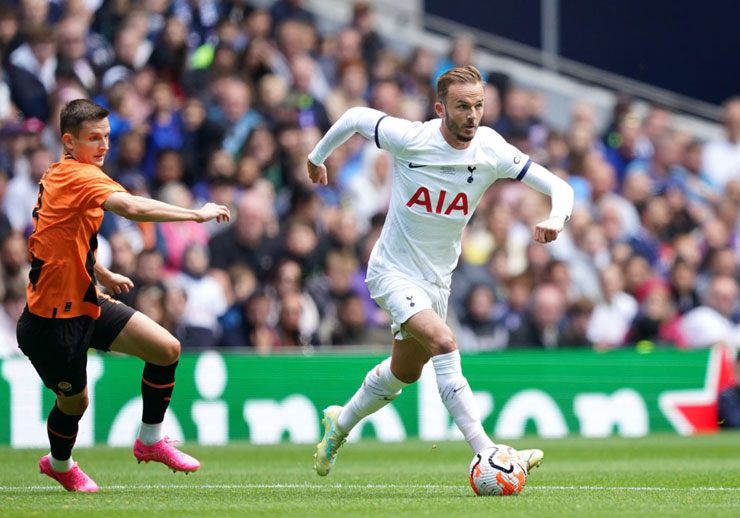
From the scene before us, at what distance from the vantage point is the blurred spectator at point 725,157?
2133 centimetres

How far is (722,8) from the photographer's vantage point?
80.9 feet

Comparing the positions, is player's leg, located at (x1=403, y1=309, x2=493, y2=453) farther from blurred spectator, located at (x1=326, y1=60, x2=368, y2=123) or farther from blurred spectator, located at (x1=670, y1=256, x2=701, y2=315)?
blurred spectator, located at (x1=326, y1=60, x2=368, y2=123)

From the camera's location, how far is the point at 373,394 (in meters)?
10.0

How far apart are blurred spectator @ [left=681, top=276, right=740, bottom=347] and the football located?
9.79m

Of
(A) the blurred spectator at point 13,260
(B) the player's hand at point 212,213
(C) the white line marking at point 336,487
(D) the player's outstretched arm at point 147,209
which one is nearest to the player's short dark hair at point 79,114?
(D) the player's outstretched arm at point 147,209

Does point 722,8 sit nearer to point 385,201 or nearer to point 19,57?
point 385,201

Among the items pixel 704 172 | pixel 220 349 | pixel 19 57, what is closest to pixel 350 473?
pixel 220 349

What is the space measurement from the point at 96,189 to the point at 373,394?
238 centimetres

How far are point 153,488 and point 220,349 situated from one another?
250 inches

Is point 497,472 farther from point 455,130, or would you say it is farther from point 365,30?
point 365,30

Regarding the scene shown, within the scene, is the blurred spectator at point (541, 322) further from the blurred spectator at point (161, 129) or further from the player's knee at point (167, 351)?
the player's knee at point (167, 351)

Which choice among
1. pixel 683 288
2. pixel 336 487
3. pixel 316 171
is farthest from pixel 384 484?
pixel 683 288

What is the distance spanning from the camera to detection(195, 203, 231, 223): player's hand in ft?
27.2

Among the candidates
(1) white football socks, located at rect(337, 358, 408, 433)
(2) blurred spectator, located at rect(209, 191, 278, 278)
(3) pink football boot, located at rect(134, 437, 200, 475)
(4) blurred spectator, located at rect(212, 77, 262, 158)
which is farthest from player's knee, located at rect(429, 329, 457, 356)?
(4) blurred spectator, located at rect(212, 77, 262, 158)
